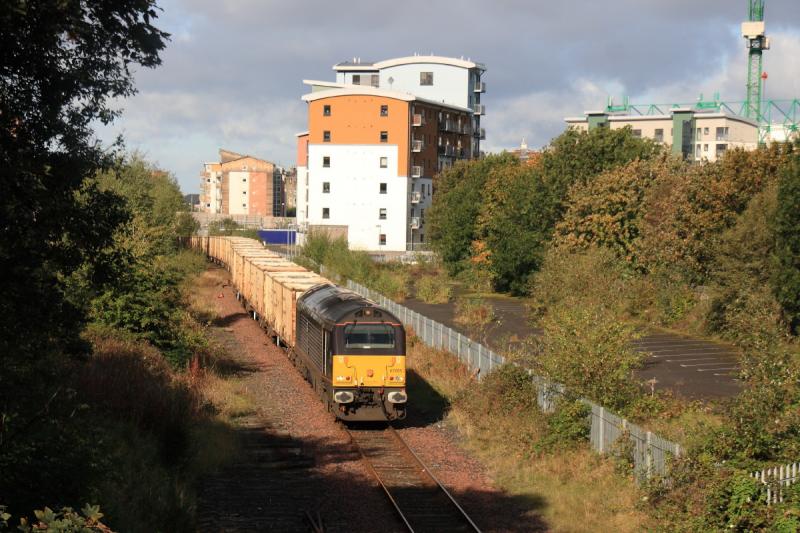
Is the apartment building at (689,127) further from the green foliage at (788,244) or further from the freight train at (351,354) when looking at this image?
the freight train at (351,354)

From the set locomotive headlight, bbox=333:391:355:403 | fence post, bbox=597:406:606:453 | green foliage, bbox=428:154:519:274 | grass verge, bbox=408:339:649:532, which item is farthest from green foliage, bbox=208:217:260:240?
fence post, bbox=597:406:606:453

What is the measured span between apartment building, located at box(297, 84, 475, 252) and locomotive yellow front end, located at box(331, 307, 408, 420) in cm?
6296

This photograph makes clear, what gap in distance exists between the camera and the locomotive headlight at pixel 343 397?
2097cm

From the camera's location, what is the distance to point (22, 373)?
1126 cm

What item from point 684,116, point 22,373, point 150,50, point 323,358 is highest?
point 684,116

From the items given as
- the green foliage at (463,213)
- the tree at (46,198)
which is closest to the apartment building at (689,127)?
the green foliage at (463,213)

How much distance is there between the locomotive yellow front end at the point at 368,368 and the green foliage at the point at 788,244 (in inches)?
706

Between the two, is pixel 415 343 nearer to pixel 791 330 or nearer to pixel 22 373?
pixel 791 330

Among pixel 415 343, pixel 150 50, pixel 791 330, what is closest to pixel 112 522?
pixel 150 50

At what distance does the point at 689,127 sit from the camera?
9944 centimetres

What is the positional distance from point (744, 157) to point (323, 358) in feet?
86.6

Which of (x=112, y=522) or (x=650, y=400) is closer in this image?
(x=112, y=522)

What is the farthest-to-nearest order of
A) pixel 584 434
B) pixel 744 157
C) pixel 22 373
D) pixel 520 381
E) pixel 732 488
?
pixel 744 157 → pixel 520 381 → pixel 584 434 → pixel 732 488 → pixel 22 373

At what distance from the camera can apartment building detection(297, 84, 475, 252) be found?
84.6 metres
